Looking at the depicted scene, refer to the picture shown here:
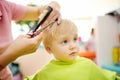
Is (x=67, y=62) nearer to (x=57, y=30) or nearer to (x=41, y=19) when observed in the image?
(x=57, y=30)

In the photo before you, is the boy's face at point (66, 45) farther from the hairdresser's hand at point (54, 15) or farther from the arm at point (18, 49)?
the arm at point (18, 49)

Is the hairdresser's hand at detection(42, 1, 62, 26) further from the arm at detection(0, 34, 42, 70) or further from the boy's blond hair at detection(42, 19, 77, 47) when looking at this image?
the arm at detection(0, 34, 42, 70)

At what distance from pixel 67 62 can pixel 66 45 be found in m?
0.09

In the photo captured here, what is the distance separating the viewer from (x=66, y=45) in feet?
3.28

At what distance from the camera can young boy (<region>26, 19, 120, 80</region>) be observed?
0.98 metres

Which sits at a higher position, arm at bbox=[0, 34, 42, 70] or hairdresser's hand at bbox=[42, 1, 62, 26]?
hairdresser's hand at bbox=[42, 1, 62, 26]

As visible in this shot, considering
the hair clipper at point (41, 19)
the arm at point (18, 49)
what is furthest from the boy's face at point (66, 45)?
the arm at point (18, 49)

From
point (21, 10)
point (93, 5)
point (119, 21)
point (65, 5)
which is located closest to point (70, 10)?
point (65, 5)

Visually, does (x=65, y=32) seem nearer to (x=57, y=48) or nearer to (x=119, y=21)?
(x=57, y=48)

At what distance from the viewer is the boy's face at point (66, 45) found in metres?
1.00

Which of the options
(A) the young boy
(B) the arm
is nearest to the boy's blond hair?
(A) the young boy

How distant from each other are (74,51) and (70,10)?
3618 millimetres

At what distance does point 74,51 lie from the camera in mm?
1002

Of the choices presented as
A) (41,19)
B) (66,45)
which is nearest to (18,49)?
(41,19)
